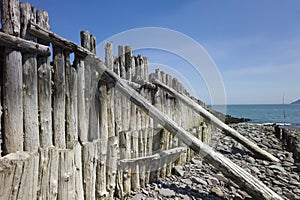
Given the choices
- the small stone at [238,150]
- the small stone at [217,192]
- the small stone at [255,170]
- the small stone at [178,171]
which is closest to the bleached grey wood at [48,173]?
the small stone at [217,192]

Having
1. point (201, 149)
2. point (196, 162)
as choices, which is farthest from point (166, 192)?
point (196, 162)

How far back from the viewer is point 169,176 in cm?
425

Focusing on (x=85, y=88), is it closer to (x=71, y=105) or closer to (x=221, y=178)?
(x=71, y=105)

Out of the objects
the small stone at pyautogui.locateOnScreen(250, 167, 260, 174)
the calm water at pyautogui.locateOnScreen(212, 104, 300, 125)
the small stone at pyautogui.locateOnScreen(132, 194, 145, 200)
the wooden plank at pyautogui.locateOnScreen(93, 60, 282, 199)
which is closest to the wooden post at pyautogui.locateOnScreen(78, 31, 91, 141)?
the wooden plank at pyautogui.locateOnScreen(93, 60, 282, 199)

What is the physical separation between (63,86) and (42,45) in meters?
0.54

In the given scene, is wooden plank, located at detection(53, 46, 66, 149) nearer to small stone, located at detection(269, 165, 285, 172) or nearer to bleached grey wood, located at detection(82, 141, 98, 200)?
bleached grey wood, located at detection(82, 141, 98, 200)

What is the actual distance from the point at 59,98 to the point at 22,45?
72 cm

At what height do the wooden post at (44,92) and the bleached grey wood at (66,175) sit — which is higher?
the wooden post at (44,92)

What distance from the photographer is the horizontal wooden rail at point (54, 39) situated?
6.91 feet

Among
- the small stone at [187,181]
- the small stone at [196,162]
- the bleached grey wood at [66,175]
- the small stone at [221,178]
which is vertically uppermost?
the bleached grey wood at [66,175]

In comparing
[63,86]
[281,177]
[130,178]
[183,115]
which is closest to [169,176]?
[130,178]

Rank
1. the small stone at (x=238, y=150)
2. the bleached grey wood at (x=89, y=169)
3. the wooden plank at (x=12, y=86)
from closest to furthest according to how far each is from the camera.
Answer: the wooden plank at (x=12, y=86)
the bleached grey wood at (x=89, y=169)
the small stone at (x=238, y=150)

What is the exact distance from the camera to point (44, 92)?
221cm

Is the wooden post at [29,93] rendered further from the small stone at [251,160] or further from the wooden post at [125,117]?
the small stone at [251,160]
